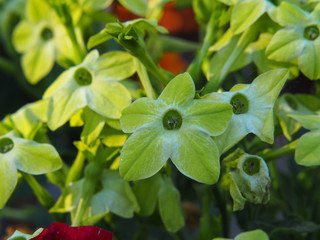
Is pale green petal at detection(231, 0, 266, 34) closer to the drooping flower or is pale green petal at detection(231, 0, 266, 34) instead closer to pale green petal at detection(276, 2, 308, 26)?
pale green petal at detection(276, 2, 308, 26)

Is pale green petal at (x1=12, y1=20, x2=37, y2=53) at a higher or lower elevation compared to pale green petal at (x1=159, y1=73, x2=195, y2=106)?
lower

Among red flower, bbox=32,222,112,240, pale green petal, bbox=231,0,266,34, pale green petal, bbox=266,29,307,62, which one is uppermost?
pale green petal, bbox=231,0,266,34

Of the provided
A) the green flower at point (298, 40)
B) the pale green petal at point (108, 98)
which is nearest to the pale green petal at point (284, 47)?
the green flower at point (298, 40)

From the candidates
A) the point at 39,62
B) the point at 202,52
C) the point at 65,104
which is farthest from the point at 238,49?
the point at 39,62

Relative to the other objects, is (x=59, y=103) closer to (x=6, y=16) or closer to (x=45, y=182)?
(x=45, y=182)

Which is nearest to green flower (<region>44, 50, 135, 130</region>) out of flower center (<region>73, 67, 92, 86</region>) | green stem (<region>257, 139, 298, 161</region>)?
flower center (<region>73, 67, 92, 86</region>)

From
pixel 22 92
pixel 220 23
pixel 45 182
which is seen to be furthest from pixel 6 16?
pixel 220 23
